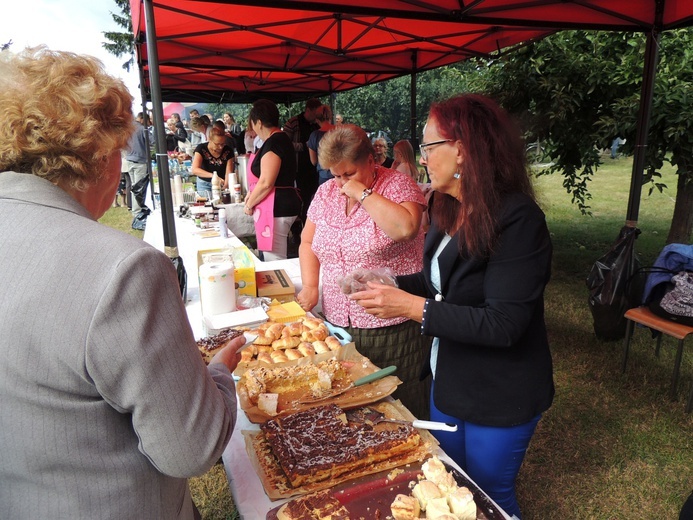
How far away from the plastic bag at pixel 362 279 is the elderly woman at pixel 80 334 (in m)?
0.98

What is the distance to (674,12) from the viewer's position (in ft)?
11.6

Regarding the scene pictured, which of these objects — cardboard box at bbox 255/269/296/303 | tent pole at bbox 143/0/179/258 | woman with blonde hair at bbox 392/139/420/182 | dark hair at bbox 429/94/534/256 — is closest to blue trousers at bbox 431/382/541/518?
dark hair at bbox 429/94/534/256

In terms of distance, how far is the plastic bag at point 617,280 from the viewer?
388cm

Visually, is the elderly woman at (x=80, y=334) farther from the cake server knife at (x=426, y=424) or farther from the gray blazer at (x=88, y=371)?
the cake server knife at (x=426, y=424)

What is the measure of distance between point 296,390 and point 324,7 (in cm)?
271

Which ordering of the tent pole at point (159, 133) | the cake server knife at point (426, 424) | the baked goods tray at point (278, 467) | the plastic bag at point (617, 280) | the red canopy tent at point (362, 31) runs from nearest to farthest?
the baked goods tray at point (278, 467) < the cake server knife at point (426, 424) < the tent pole at point (159, 133) < the red canopy tent at point (362, 31) < the plastic bag at point (617, 280)

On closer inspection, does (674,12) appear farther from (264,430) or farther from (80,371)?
(80,371)

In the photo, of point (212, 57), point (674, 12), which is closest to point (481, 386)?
point (674, 12)

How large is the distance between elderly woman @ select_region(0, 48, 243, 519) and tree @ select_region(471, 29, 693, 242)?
4881 mm

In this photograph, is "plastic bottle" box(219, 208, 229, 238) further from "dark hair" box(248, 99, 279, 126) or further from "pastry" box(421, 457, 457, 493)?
"pastry" box(421, 457, 457, 493)

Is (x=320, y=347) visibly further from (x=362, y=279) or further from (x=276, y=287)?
(x=276, y=287)

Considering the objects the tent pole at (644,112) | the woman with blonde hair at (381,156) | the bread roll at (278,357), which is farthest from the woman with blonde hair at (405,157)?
the bread roll at (278,357)

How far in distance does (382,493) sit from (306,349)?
84 centimetres

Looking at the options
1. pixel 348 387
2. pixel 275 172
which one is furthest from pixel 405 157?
pixel 348 387
